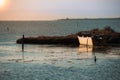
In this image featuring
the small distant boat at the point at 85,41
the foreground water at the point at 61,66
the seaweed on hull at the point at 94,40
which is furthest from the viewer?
the seaweed on hull at the point at 94,40

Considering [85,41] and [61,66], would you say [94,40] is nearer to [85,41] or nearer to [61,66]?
[85,41]

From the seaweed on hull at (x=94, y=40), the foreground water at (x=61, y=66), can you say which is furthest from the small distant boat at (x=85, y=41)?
the foreground water at (x=61, y=66)

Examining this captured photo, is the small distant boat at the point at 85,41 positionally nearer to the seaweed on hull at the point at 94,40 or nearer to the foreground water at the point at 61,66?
the seaweed on hull at the point at 94,40

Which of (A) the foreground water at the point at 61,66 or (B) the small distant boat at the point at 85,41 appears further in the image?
(B) the small distant boat at the point at 85,41

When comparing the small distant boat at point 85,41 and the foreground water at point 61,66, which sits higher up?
the small distant boat at point 85,41

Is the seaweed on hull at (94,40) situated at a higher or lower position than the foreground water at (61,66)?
higher

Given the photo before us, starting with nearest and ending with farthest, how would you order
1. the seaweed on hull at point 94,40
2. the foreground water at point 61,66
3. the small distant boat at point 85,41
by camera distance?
the foreground water at point 61,66 < the small distant boat at point 85,41 < the seaweed on hull at point 94,40

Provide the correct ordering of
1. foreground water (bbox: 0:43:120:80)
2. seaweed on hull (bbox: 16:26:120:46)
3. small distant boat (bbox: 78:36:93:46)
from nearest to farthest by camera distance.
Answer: foreground water (bbox: 0:43:120:80) → small distant boat (bbox: 78:36:93:46) → seaweed on hull (bbox: 16:26:120:46)

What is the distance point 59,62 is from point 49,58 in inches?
198

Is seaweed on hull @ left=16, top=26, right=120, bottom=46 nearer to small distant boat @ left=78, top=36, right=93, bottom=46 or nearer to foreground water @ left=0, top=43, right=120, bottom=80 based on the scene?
small distant boat @ left=78, top=36, right=93, bottom=46

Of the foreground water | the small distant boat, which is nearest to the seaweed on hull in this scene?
the small distant boat

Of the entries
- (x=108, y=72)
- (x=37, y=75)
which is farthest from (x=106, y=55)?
(x=37, y=75)

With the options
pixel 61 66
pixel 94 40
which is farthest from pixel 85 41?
pixel 61 66

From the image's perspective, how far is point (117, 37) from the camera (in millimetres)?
81188
